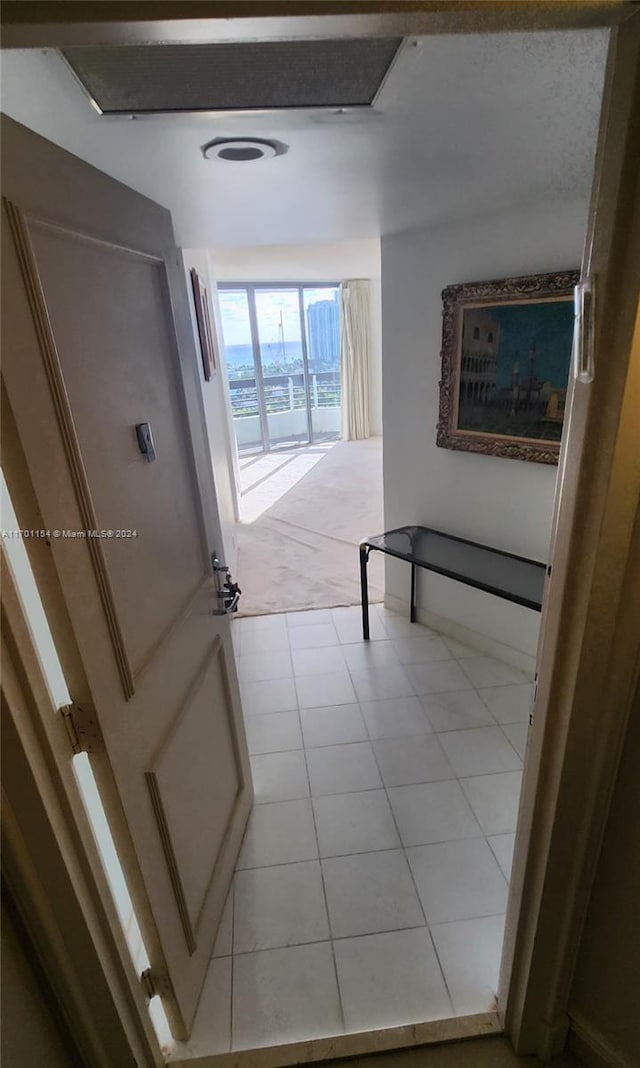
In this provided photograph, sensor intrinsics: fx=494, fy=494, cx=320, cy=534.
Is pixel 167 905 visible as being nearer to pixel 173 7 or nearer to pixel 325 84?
pixel 173 7

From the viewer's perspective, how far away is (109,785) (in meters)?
0.93

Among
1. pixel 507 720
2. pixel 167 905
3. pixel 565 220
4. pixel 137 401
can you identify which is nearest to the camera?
pixel 137 401

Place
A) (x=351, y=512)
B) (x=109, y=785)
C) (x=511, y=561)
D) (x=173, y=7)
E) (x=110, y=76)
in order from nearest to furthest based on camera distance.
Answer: (x=173, y=7) → (x=110, y=76) → (x=109, y=785) → (x=511, y=561) → (x=351, y=512)

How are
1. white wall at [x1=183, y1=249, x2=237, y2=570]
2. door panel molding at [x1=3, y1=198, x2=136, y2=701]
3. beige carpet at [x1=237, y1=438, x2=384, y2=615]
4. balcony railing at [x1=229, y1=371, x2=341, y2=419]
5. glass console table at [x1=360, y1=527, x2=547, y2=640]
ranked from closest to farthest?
door panel molding at [x1=3, y1=198, x2=136, y2=701], glass console table at [x1=360, y1=527, x2=547, y2=640], white wall at [x1=183, y1=249, x2=237, y2=570], beige carpet at [x1=237, y1=438, x2=384, y2=615], balcony railing at [x1=229, y1=371, x2=341, y2=419]

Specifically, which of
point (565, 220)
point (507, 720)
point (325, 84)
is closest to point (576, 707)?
point (325, 84)

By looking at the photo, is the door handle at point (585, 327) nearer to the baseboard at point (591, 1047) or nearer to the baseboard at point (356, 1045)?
the baseboard at point (591, 1047)

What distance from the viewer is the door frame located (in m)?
0.57

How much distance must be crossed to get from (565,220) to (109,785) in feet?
7.73

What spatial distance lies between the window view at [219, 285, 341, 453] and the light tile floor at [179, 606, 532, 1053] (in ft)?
17.5

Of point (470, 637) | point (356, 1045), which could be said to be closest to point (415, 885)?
point (356, 1045)

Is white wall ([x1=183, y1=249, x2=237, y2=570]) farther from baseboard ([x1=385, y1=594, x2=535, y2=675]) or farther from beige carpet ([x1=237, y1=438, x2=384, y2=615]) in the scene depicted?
baseboard ([x1=385, y1=594, x2=535, y2=675])

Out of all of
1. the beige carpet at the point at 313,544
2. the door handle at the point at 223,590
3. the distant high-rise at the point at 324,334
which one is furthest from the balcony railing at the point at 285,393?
the door handle at the point at 223,590

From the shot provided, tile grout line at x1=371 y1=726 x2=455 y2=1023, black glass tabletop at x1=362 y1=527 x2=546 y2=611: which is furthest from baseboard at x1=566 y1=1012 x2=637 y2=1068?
black glass tabletop at x1=362 y1=527 x2=546 y2=611

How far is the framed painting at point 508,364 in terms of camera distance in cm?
203
